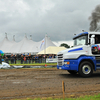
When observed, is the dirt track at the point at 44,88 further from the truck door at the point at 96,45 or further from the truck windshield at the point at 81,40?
the truck windshield at the point at 81,40

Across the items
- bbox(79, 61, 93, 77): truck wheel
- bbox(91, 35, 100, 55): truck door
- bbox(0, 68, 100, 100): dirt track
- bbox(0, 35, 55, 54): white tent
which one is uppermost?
bbox(0, 35, 55, 54): white tent

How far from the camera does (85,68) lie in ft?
30.8

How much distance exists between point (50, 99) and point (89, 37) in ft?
18.9

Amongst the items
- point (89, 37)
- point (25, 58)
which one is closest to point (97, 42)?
point (89, 37)

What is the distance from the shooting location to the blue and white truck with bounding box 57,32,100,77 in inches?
367

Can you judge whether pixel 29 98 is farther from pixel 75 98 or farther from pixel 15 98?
pixel 75 98

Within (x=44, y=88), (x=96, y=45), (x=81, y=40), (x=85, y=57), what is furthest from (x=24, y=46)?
(x=44, y=88)

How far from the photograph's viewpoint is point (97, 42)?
A: 9430 mm

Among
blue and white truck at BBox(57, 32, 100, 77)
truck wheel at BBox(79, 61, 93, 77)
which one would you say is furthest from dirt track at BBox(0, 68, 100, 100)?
blue and white truck at BBox(57, 32, 100, 77)

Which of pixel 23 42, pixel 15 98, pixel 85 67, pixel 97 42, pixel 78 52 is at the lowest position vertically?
pixel 15 98

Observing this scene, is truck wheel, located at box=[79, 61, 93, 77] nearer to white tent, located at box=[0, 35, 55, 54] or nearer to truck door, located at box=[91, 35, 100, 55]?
truck door, located at box=[91, 35, 100, 55]

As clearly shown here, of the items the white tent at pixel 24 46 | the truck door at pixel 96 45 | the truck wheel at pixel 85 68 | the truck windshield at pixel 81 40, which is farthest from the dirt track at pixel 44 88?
the white tent at pixel 24 46

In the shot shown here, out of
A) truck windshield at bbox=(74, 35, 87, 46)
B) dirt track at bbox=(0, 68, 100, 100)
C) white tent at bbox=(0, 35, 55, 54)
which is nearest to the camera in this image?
dirt track at bbox=(0, 68, 100, 100)

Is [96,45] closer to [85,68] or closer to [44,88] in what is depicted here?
[85,68]
